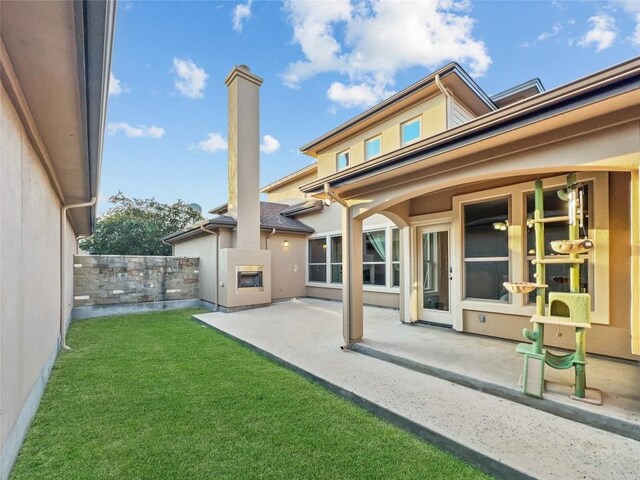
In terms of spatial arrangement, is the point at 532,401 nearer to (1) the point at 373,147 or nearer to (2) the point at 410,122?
(2) the point at 410,122

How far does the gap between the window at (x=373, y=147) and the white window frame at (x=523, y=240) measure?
452 cm

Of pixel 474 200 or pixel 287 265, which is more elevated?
pixel 474 200

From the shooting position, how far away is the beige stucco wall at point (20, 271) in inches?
89.7

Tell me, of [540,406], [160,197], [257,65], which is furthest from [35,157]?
[160,197]

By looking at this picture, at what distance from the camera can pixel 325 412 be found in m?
3.30

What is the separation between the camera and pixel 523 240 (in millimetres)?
5137

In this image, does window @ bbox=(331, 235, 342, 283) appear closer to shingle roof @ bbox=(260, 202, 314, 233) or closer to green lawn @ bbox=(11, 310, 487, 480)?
shingle roof @ bbox=(260, 202, 314, 233)

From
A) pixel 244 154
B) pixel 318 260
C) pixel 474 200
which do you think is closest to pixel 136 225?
pixel 244 154

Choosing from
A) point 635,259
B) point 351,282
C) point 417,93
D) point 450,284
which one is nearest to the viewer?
point 635,259

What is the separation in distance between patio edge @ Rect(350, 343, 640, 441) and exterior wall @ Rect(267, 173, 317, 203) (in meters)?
11.1

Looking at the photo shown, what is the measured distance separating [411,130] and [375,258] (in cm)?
406

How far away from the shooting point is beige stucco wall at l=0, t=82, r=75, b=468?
7.48ft

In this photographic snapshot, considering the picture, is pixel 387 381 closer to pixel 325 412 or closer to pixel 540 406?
pixel 325 412

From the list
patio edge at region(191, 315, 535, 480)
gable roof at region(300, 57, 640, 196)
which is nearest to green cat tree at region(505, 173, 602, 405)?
gable roof at region(300, 57, 640, 196)
